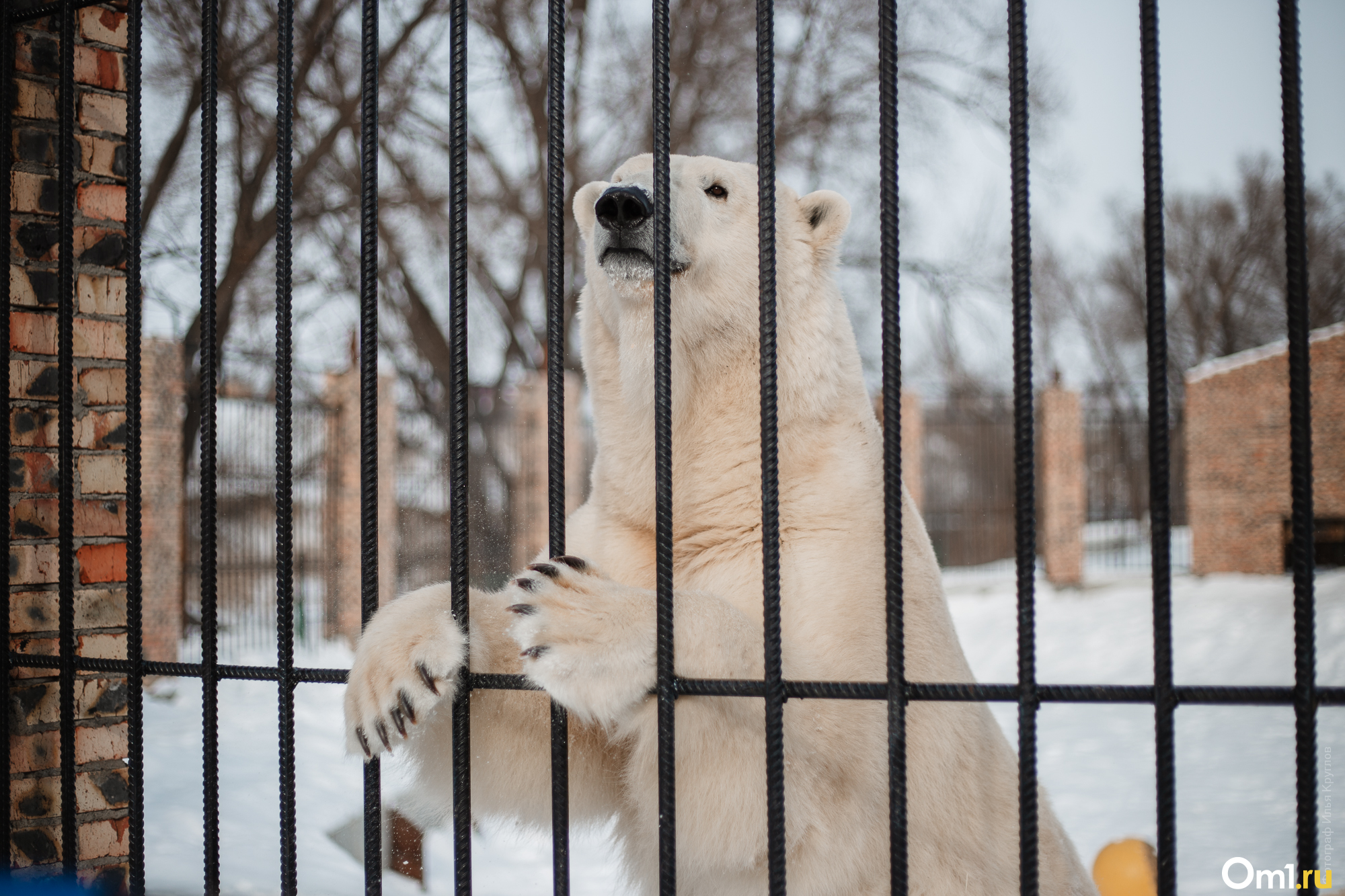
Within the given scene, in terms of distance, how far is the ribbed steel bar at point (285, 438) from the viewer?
5.29 ft

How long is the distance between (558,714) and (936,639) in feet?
2.44

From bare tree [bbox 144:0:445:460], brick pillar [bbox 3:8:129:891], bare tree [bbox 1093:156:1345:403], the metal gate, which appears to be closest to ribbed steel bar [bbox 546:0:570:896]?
the metal gate

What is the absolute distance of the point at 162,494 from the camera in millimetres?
8016

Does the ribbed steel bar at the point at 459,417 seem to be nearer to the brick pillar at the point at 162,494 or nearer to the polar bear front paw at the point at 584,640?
the polar bear front paw at the point at 584,640

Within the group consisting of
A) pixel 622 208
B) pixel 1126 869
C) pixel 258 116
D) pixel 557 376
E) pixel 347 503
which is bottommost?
pixel 1126 869

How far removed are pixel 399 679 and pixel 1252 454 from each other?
49.0ft

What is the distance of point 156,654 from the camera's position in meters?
8.09

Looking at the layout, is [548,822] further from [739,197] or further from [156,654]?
[156,654]

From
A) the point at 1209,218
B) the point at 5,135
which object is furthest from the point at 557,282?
the point at 1209,218

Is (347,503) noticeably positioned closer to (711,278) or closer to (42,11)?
(42,11)

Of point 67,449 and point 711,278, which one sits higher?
point 711,278
